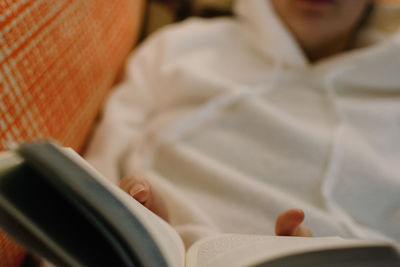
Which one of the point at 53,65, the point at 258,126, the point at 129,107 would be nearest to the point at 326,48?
the point at 258,126

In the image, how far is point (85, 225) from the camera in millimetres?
201

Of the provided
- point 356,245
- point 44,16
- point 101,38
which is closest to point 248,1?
point 101,38

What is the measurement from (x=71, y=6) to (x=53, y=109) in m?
0.11

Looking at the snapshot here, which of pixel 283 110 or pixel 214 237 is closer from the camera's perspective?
pixel 214 237

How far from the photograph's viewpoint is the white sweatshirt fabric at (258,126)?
44cm

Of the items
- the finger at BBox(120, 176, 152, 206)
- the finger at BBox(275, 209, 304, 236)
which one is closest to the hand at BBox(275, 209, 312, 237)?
the finger at BBox(275, 209, 304, 236)

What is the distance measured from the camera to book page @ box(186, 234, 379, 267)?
0.21 metres

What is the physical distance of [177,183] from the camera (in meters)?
0.50

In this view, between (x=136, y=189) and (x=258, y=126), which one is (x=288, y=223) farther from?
(x=258, y=126)

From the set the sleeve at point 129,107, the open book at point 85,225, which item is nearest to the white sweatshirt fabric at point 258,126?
the sleeve at point 129,107

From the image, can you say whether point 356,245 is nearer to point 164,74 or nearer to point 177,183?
point 177,183

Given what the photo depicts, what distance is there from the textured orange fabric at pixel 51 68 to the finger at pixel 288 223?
0.68ft

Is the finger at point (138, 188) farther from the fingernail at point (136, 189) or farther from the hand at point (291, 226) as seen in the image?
the hand at point (291, 226)

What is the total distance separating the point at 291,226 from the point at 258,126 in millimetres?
281
